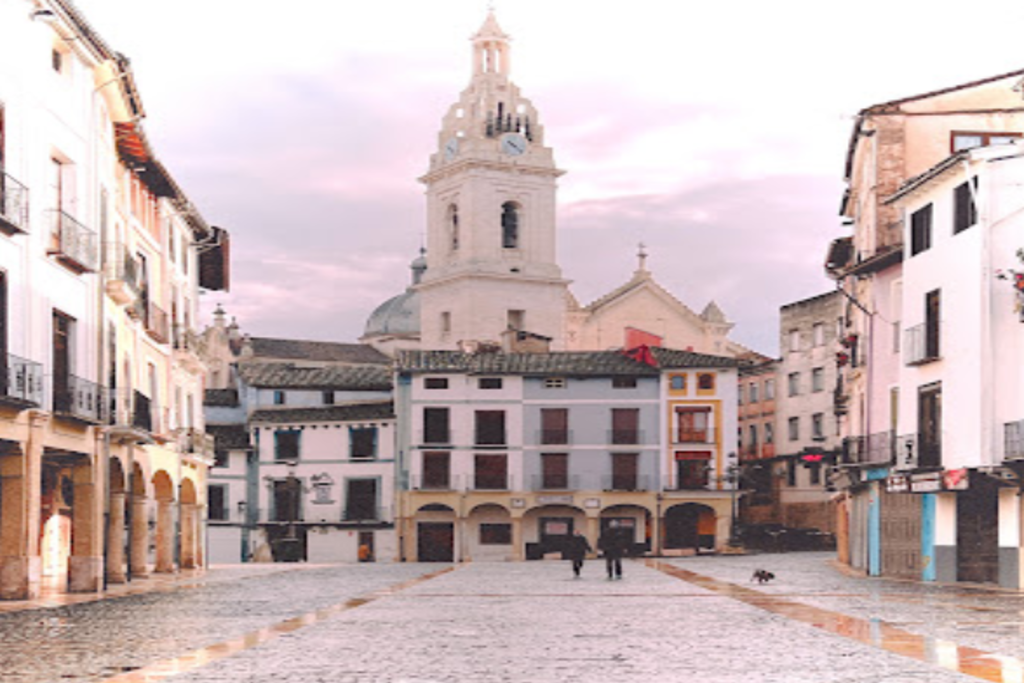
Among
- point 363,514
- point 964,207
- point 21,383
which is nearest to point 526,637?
point 21,383

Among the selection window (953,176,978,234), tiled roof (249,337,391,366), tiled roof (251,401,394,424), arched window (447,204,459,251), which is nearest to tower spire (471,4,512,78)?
arched window (447,204,459,251)

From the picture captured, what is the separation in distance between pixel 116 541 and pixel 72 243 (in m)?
8.45

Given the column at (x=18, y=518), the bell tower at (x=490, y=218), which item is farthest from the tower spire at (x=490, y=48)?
the column at (x=18, y=518)

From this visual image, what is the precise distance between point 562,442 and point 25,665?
6251 cm

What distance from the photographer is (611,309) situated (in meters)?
103

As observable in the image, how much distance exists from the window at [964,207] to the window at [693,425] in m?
40.4

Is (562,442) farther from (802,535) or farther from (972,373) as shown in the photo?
(972,373)

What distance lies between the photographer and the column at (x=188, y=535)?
159 ft

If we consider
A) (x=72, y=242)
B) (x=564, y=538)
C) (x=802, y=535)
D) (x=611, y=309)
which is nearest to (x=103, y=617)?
(x=72, y=242)

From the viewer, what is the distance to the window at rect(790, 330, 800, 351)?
8738cm

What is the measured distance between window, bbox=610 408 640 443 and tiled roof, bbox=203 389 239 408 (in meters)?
21.3

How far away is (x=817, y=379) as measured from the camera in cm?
8531

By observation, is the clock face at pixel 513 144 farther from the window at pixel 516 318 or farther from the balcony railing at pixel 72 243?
the balcony railing at pixel 72 243

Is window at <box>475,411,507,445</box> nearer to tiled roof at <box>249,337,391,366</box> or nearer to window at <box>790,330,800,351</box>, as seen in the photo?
window at <box>790,330,800,351</box>
